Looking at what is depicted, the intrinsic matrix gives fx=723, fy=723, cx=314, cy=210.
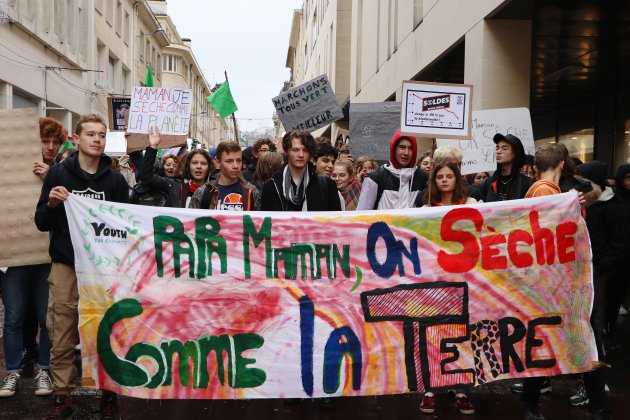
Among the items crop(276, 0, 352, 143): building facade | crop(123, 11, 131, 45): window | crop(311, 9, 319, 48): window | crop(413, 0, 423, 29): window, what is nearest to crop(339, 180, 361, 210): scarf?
crop(413, 0, 423, 29): window

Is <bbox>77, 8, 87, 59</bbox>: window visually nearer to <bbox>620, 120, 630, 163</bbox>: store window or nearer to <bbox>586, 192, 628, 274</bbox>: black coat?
<bbox>620, 120, 630, 163</bbox>: store window

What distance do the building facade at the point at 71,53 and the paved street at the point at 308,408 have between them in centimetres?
1440

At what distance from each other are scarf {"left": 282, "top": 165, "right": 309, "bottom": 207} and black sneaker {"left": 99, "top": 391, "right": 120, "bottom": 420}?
69.7 inches

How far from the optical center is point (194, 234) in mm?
4496

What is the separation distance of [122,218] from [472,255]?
219 cm

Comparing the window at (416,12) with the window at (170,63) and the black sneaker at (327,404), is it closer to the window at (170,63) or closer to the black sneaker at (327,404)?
the black sneaker at (327,404)

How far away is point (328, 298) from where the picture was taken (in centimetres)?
445

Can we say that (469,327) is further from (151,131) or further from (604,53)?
(604,53)

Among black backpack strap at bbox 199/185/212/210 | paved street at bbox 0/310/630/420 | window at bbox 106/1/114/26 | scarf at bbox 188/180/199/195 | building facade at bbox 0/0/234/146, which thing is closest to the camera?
paved street at bbox 0/310/630/420

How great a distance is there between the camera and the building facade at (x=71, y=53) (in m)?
18.6

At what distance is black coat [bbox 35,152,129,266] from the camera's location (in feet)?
15.0

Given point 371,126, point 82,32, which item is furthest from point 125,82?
point 371,126

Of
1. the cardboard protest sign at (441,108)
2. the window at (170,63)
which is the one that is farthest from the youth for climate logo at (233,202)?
the window at (170,63)

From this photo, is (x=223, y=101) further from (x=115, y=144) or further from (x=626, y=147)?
(x=626, y=147)
